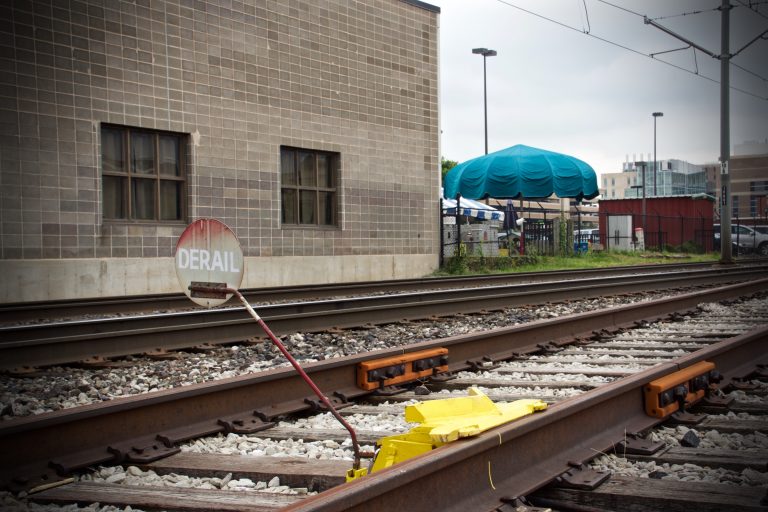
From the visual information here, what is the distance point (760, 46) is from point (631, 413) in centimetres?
2666

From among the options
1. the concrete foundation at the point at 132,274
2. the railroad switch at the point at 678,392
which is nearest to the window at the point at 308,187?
the concrete foundation at the point at 132,274

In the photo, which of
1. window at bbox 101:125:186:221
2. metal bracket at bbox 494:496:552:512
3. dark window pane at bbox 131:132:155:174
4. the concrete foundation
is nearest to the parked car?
the concrete foundation

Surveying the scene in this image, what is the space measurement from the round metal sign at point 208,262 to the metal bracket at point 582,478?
5.74 ft

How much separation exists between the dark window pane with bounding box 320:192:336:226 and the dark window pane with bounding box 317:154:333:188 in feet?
0.82

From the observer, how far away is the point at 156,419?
14.4 feet

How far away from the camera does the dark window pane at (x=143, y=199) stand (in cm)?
1483

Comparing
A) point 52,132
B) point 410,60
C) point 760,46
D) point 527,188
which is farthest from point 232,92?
point 760,46

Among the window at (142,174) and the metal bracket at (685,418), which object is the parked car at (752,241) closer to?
the window at (142,174)

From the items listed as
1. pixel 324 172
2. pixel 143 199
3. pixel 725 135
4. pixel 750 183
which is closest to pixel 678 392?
pixel 143 199

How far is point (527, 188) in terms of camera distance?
26.5 meters

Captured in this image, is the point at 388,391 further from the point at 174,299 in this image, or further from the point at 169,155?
the point at 169,155

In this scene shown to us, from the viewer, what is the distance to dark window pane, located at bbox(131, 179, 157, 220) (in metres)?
14.8

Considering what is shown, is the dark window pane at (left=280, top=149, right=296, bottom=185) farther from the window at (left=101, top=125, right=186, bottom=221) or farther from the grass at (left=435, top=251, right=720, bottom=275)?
the grass at (left=435, top=251, right=720, bottom=275)

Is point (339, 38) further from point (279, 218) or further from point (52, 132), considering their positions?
point (52, 132)
